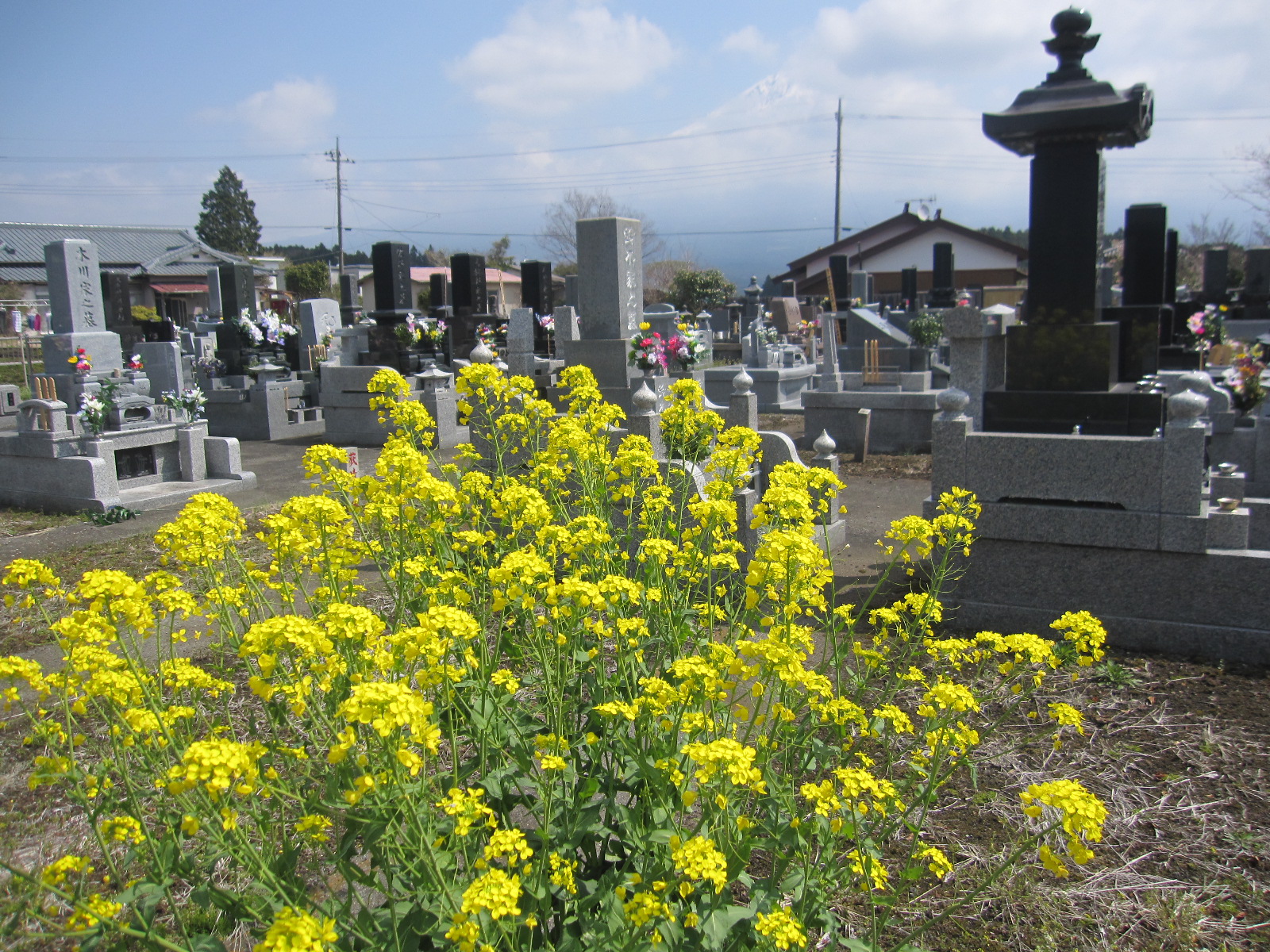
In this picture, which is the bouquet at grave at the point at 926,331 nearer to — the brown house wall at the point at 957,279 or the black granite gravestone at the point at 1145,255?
the black granite gravestone at the point at 1145,255

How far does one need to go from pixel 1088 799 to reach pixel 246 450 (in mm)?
13741

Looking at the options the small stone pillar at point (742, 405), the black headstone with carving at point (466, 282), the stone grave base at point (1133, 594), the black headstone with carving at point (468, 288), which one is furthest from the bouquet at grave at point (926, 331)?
the stone grave base at point (1133, 594)

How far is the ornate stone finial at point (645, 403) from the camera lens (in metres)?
6.59

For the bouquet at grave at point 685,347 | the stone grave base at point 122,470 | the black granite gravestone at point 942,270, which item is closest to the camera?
the stone grave base at point 122,470

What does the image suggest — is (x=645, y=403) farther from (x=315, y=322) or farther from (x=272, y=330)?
(x=315, y=322)

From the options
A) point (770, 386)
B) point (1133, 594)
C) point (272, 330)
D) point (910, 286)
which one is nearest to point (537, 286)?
point (272, 330)

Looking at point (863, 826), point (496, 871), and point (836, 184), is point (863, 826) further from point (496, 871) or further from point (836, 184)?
point (836, 184)

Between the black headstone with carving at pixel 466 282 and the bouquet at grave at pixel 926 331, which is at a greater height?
the black headstone with carving at pixel 466 282

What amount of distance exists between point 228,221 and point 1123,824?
274ft

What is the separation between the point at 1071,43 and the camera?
6617mm

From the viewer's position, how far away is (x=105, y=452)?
9.45 metres

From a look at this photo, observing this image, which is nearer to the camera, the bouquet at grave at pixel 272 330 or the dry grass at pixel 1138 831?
the dry grass at pixel 1138 831

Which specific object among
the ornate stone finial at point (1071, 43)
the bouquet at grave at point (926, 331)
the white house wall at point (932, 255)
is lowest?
the bouquet at grave at point (926, 331)

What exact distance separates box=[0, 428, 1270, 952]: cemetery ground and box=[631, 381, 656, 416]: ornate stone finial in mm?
3293
